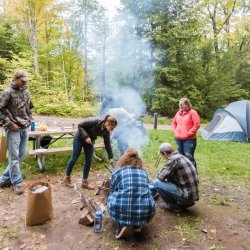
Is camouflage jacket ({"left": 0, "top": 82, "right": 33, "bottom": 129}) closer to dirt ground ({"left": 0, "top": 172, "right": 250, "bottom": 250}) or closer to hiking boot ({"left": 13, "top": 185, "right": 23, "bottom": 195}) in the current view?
hiking boot ({"left": 13, "top": 185, "right": 23, "bottom": 195})

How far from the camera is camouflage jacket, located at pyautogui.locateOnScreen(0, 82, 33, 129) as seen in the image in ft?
14.1

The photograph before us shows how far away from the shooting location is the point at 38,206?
11.8ft

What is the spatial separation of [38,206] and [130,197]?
4.09 ft

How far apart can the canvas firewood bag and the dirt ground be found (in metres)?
0.09

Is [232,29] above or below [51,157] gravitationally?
above

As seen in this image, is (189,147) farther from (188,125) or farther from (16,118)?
(16,118)

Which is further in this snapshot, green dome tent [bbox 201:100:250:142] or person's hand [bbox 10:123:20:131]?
green dome tent [bbox 201:100:250:142]

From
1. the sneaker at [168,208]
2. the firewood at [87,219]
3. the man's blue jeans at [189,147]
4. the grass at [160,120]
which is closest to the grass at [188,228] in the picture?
the sneaker at [168,208]

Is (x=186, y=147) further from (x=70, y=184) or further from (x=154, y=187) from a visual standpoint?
(x=70, y=184)

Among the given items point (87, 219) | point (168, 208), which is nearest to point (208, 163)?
point (168, 208)

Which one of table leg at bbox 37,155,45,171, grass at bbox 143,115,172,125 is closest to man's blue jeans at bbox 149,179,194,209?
table leg at bbox 37,155,45,171

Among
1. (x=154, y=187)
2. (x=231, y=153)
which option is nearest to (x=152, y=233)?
(x=154, y=187)

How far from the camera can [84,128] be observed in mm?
4633

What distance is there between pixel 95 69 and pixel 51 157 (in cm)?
1304
